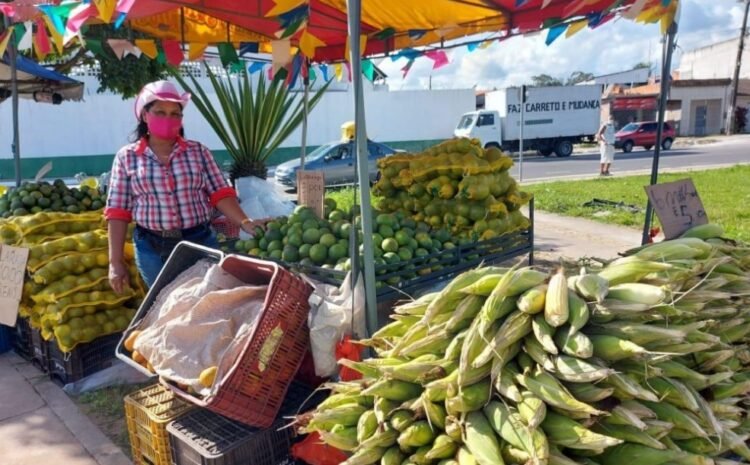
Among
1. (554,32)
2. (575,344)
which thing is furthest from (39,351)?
(554,32)

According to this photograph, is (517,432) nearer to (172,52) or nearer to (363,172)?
(363,172)

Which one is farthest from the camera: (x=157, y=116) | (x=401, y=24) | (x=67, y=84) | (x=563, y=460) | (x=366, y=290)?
(x=67, y=84)

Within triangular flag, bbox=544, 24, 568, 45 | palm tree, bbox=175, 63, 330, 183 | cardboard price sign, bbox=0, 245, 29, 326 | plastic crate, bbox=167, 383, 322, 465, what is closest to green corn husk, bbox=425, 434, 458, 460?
plastic crate, bbox=167, 383, 322, 465

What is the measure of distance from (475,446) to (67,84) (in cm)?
691

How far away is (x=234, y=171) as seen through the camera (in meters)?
6.21

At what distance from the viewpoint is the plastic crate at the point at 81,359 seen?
3.78 metres

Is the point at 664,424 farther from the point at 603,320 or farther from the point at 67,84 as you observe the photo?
the point at 67,84

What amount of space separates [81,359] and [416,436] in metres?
3.00

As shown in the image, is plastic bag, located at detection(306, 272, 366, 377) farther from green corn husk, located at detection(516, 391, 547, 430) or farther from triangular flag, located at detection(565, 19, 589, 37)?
triangular flag, located at detection(565, 19, 589, 37)

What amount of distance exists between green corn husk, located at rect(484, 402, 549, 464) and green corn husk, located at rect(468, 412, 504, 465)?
0.09ft

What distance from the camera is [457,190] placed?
12.8 ft

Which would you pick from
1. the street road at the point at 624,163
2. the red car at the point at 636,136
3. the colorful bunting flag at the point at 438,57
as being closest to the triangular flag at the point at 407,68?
the colorful bunting flag at the point at 438,57

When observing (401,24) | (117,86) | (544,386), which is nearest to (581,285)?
(544,386)

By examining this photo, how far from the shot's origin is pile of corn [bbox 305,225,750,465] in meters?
1.58
